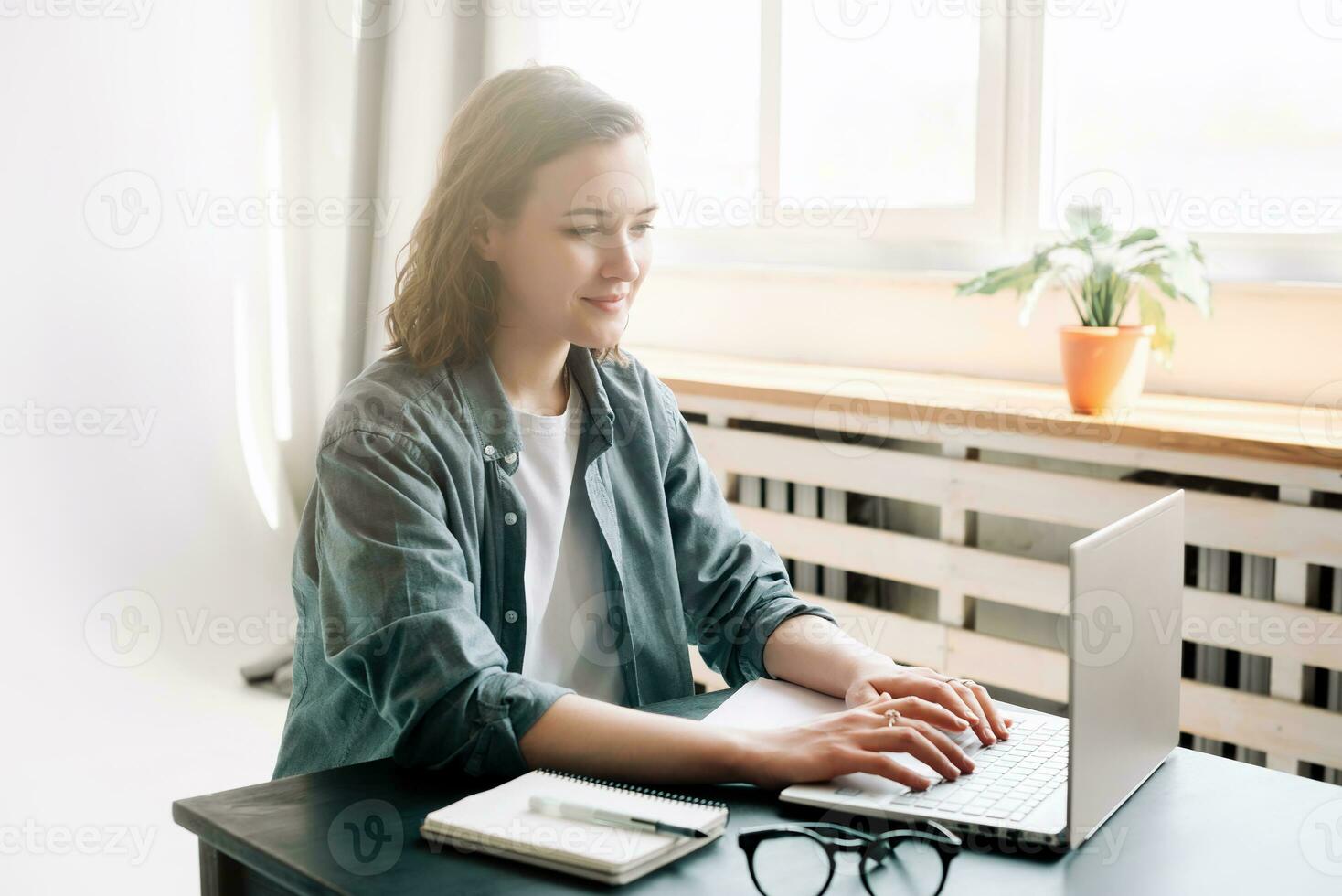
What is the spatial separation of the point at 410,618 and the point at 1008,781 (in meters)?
0.50

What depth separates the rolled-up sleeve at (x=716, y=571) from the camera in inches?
56.9

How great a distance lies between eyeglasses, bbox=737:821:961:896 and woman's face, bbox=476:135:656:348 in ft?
2.00

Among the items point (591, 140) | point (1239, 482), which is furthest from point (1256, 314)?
point (591, 140)

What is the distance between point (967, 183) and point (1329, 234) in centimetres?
66

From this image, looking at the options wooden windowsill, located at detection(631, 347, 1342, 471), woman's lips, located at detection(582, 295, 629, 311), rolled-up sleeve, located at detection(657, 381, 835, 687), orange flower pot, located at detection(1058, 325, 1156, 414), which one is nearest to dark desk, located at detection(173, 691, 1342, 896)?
rolled-up sleeve, located at detection(657, 381, 835, 687)

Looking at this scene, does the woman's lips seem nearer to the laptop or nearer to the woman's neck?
the woman's neck

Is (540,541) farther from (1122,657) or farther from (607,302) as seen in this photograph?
(1122,657)

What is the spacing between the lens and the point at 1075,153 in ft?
7.66

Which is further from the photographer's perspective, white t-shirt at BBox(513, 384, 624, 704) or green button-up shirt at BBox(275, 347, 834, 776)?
white t-shirt at BBox(513, 384, 624, 704)

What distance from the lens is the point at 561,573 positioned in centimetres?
140

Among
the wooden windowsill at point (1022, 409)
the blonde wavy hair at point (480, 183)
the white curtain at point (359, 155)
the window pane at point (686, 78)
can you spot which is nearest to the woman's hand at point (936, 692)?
the blonde wavy hair at point (480, 183)

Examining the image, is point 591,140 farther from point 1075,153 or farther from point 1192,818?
point 1075,153

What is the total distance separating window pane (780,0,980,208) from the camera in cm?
247

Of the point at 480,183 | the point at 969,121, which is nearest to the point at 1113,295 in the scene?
the point at 969,121
